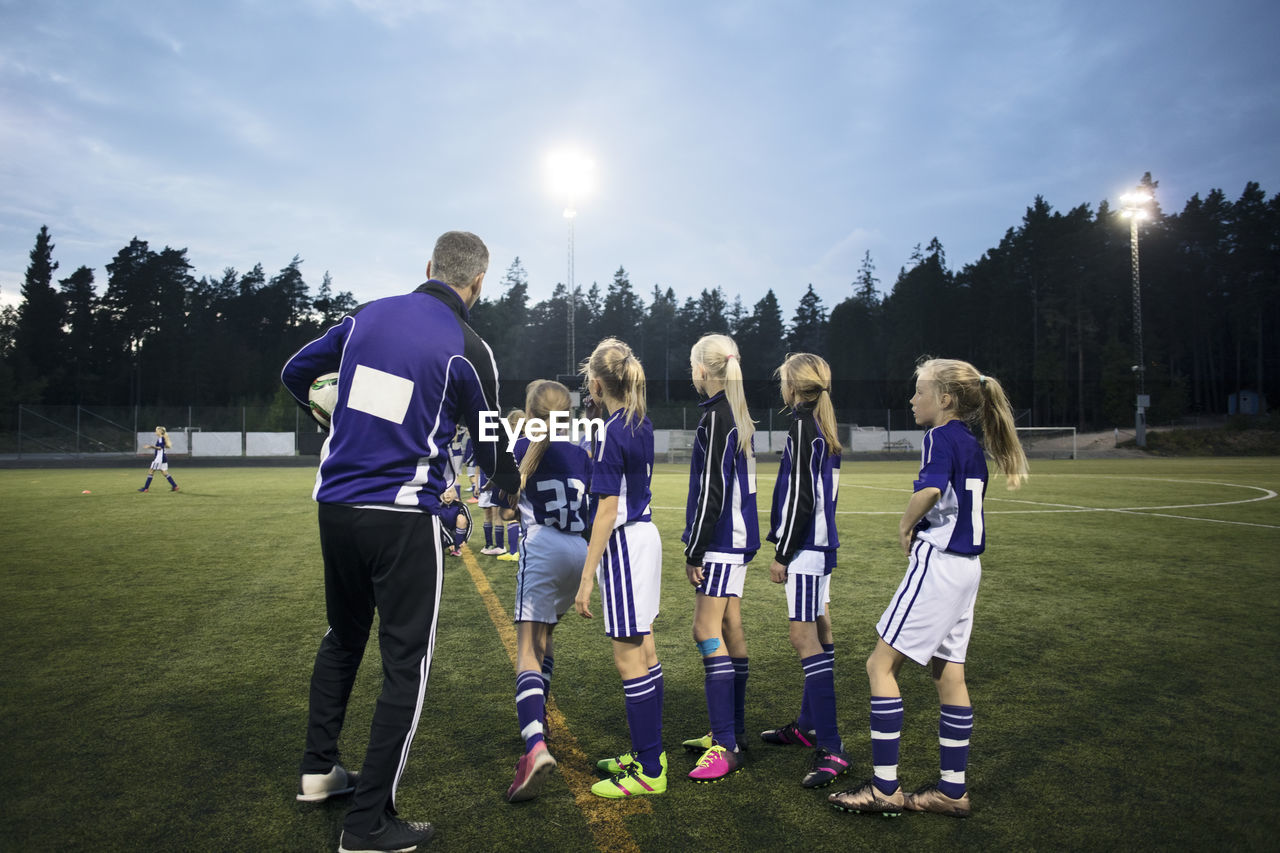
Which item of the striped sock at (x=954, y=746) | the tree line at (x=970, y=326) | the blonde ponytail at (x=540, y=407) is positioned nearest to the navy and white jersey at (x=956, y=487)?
the striped sock at (x=954, y=746)

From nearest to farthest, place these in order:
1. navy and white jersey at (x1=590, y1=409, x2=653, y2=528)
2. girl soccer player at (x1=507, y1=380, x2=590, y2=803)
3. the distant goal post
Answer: navy and white jersey at (x1=590, y1=409, x2=653, y2=528) → girl soccer player at (x1=507, y1=380, x2=590, y2=803) → the distant goal post

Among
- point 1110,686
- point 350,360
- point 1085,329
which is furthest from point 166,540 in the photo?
point 1085,329

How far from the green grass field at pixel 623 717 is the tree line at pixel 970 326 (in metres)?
52.3

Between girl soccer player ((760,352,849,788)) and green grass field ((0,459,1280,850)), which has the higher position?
girl soccer player ((760,352,849,788))

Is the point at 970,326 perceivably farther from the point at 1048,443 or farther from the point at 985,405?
the point at 985,405

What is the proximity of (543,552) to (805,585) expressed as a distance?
1.31m

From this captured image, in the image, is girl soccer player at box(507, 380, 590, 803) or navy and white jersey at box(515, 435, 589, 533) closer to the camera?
girl soccer player at box(507, 380, 590, 803)

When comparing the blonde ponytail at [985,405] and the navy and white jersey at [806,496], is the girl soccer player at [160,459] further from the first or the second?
the blonde ponytail at [985,405]

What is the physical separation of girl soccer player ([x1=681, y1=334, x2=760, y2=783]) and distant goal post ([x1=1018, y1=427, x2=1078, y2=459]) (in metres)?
43.2

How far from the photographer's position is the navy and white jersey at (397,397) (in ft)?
9.12

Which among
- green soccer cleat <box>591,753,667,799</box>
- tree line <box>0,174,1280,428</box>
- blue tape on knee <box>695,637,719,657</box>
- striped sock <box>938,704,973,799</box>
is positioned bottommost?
green soccer cleat <box>591,753,667,799</box>

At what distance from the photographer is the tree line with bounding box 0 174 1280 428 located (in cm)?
6316

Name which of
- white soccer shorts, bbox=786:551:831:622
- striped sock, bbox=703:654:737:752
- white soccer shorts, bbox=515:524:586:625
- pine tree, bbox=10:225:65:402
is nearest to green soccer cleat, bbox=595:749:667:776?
striped sock, bbox=703:654:737:752

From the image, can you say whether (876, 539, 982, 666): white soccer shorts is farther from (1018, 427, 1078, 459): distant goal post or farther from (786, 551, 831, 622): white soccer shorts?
(1018, 427, 1078, 459): distant goal post
